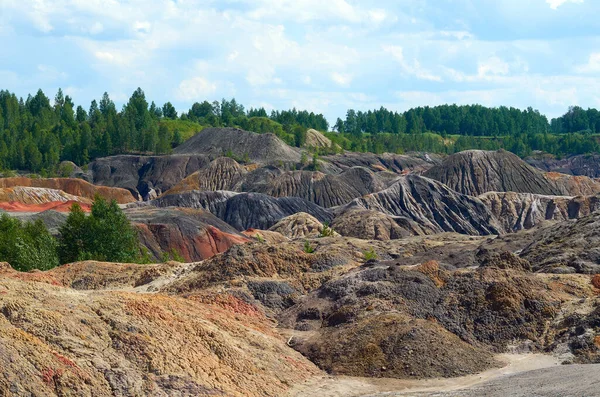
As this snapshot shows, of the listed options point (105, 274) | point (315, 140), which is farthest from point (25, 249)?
point (315, 140)

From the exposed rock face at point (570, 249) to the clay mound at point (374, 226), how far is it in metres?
29.2

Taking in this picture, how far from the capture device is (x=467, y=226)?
88938mm

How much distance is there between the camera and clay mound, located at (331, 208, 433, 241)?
76.1 m

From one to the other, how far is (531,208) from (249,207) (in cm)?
3105

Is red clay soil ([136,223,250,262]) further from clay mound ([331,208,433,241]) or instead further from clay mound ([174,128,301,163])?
clay mound ([174,128,301,163])

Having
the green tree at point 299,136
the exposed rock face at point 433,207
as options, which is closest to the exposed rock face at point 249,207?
the exposed rock face at point 433,207

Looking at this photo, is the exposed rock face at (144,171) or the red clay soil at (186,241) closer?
the red clay soil at (186,241)

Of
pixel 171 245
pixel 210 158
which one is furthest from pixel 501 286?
pixel 210 158

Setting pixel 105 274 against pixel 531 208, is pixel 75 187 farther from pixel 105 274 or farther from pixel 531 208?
pixel 105 274

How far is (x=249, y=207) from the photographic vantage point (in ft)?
290

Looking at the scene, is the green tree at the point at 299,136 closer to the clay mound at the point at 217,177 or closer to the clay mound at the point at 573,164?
the clay mound at the point at 217,177

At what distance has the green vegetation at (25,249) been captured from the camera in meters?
45.1

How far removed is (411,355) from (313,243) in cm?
2903

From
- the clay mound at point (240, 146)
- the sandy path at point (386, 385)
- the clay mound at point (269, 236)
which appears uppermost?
the clay mound at point (240, 146)
